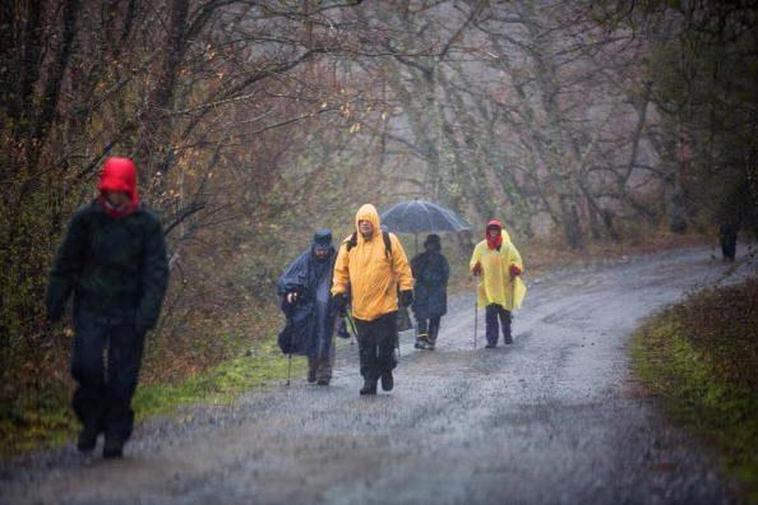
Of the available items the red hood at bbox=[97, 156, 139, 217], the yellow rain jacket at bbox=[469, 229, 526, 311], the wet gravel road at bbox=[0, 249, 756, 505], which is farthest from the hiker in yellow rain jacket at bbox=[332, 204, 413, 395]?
the yellow rain jacket at bbox=[469, 229, 526, 311]

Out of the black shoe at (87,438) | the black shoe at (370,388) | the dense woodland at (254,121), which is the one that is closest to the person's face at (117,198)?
the black shoe at (87,438)

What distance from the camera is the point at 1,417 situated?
30.7 feet

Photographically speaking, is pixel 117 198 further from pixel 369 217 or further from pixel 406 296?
pixel 406 296

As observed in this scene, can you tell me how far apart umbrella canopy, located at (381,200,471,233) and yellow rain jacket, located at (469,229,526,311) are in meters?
0.70

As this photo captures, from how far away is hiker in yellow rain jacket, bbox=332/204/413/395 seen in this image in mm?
12000

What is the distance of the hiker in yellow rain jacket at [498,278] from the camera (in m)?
18.3

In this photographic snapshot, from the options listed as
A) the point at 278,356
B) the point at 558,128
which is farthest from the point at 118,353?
the point at 558,128

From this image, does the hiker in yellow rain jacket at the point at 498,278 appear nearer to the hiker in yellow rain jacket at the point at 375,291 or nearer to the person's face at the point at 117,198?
the hiker in yellow rain jacket at the point at 375,291

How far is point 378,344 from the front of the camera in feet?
39.6

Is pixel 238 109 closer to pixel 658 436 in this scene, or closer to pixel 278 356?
pixel 278 356

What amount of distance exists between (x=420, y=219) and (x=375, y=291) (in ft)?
21.8

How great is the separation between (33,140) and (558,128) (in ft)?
81.5

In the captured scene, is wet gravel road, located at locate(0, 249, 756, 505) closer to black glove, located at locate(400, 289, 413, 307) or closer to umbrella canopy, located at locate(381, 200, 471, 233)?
black glove, located at locate(400, 289, 413, 307)

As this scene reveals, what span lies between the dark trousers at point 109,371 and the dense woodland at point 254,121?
2.21 metres
